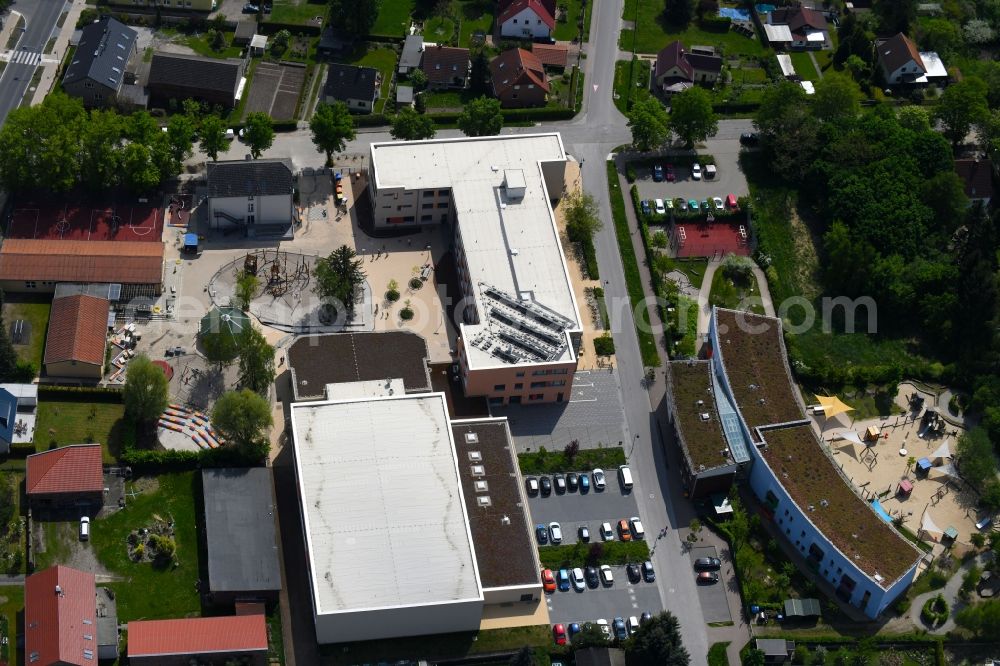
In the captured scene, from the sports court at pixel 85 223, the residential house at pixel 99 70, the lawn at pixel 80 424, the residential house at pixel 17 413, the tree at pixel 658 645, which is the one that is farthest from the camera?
the residential house at pixel 99 70

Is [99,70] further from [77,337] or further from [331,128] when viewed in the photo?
[77,337]

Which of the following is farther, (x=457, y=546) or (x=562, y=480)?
(x=562, y=480)

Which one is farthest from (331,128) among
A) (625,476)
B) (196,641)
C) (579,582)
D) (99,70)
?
(196,641)

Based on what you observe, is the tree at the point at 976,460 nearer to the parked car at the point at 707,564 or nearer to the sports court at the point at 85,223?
the parked car at the point at 707,564

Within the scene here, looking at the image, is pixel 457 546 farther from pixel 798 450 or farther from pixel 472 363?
pixel 798 450

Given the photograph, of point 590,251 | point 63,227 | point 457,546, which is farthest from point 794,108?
point 63,227

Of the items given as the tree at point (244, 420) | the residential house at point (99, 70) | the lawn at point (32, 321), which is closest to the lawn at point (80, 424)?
the lawn at point (32, 321)
